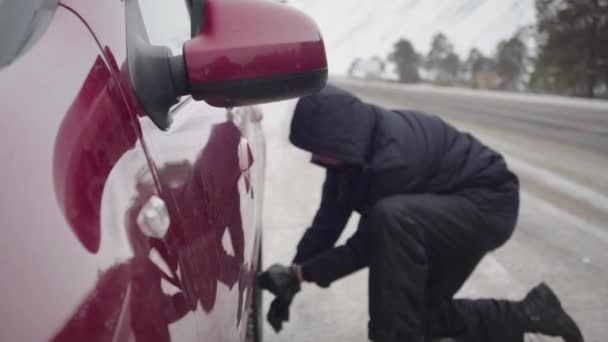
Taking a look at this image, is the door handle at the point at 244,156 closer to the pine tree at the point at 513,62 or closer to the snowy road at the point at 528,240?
the snowy road at the point at 528,240

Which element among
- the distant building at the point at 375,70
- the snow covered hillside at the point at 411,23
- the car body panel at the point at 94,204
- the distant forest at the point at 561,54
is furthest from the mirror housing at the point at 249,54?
the snow covered hillside at the point at 411,23

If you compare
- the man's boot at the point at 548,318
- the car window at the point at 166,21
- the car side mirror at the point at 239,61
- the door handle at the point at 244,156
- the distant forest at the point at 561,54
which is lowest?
the distant forest at the point at 561,54

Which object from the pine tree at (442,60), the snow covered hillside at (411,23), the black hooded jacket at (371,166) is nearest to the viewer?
the black hooded jacket at (371,166)

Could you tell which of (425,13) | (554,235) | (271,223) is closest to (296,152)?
(271,223)

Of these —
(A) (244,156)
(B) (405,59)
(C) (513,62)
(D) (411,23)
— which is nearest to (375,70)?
(B) (405,59)

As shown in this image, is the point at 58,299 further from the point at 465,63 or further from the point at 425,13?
the point at 425,13

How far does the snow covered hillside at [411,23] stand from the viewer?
67.9 meters

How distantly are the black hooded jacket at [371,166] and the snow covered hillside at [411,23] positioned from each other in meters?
59.7

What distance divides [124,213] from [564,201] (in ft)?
16.2

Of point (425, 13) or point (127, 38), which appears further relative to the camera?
point (425, 13)

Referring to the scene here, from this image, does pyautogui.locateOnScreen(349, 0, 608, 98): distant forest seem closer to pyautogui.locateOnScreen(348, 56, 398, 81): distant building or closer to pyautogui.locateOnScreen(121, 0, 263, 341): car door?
pyautogui.locateOnScreen(348, 56, 398, 81): distant building

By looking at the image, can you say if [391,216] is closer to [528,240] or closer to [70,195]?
[70,195]

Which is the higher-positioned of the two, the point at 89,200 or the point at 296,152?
the point at 89,200

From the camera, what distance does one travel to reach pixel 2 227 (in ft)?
2.44
